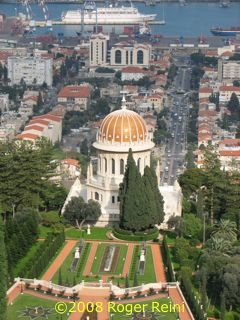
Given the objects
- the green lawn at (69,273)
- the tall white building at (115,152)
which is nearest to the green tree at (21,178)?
the tall white building at (115,152)

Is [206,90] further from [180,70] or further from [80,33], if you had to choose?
[80,33]


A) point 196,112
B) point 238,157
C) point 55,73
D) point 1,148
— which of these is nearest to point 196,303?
point 1,148

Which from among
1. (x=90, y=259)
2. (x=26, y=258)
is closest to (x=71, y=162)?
(x=90, y=259)

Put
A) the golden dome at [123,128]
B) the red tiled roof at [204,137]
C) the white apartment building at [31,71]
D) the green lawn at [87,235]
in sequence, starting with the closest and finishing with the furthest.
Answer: the green lawn at [87,235] < the golden dome at [123,128] < the red tiled roof at [204,137] < the white apartment building at [31,71]

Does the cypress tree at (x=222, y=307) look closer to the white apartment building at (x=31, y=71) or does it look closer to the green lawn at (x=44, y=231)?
the green lawn at (x=44, y=231)

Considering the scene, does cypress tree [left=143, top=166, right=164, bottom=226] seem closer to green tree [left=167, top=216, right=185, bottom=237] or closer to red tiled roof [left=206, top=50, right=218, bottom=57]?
green tree [left=167, top=216, right=185, bottom=237]
